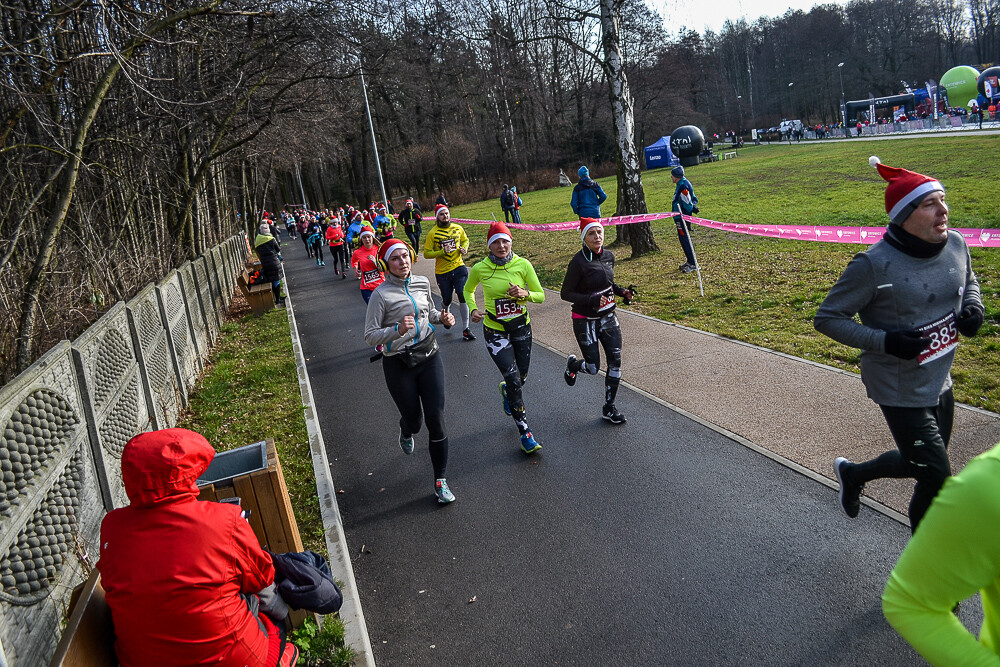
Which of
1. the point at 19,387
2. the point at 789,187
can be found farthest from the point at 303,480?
the point at 789,187

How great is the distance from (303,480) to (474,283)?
2.43 meters

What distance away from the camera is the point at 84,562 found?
436cm

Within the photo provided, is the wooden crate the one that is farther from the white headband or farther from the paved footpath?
the white headband

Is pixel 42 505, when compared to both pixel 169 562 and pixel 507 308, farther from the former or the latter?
pixel 507 308

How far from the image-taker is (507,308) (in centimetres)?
685

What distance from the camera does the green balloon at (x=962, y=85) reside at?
179 ft

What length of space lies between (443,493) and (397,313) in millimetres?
1519

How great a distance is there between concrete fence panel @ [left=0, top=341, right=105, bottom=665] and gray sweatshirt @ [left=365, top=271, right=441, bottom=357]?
2084mm

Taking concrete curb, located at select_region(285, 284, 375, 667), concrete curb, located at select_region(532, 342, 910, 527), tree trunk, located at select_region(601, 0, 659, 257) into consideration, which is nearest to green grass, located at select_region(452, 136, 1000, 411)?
tree trunk, located at select_region(601, 0, 659, 257)

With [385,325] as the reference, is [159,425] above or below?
below

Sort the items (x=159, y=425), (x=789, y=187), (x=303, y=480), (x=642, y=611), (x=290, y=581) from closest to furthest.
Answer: (x=290, y=581) → (x=642, y=611) → (x=303, y=480) → (x=159, y=425) → (x=789, y=187)

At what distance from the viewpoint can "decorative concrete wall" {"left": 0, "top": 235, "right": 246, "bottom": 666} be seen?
354 cm

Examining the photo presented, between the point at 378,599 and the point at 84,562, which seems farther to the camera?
the point at 378,599

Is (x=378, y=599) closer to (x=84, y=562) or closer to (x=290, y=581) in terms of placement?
(x=290, y=581)
